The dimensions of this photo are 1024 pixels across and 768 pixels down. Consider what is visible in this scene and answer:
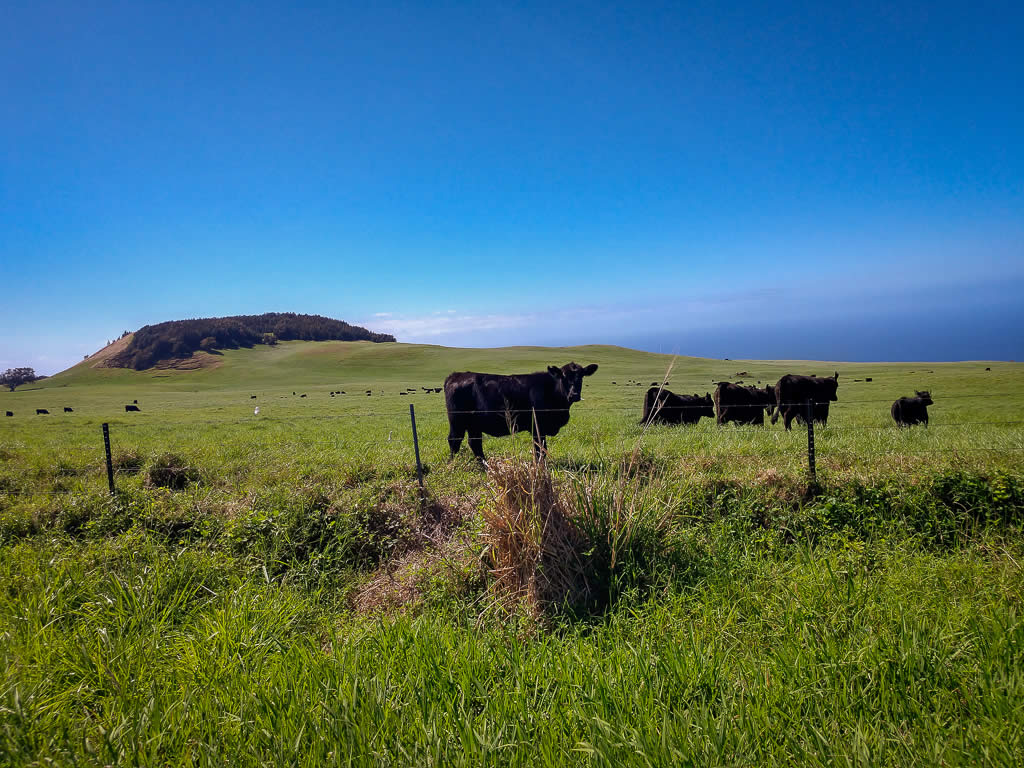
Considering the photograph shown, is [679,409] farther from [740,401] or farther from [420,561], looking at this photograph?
[420,561]

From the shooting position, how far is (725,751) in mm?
2123

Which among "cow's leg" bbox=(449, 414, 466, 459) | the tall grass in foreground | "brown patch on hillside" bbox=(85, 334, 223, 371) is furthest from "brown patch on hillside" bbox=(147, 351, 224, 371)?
the tall grass in foreground

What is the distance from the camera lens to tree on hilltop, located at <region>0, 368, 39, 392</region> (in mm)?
67000

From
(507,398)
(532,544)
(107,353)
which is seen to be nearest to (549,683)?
(532,544)

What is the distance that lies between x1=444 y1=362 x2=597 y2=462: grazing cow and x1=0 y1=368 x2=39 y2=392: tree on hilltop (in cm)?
8464

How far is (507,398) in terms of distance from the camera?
1067 cm

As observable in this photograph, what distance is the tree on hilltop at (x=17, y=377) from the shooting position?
67.0 m

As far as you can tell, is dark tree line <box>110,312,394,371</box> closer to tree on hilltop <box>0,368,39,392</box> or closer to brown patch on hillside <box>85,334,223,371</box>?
brown patch on hillside <box>85,334,223,371</box>

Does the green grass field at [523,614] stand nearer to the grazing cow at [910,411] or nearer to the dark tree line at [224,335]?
the grazing cow at [910,411]

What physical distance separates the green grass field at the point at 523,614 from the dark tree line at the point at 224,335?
299 ft

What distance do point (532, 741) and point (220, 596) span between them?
3316mm

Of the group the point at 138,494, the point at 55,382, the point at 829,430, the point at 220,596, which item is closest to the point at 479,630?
the point at 220,596

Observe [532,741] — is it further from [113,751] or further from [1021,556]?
[1021,556]

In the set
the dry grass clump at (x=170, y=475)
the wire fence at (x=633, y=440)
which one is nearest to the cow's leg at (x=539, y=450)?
the wire fence at (x=633, y=440)
